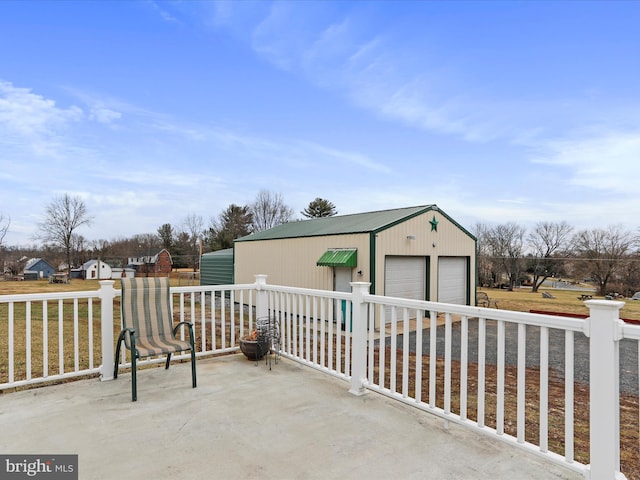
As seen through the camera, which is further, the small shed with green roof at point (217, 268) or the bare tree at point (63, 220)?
the bare tree at point (63, 220)

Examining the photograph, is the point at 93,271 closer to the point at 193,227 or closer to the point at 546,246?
the point at 193,227

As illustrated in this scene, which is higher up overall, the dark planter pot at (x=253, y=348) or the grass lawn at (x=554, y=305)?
the dark planter pot at (x=253, y=348)

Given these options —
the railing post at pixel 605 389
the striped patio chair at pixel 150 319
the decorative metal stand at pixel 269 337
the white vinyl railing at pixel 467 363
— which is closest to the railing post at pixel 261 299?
the white vinyl railing at pixel 467 363

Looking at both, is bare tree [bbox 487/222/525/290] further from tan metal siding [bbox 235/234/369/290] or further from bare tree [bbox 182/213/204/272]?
bare tree [bbox 182/213/204/272]

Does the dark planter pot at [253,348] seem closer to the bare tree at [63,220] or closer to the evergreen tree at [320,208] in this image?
the evergreen tree at [320,208]

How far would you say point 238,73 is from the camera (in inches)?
324

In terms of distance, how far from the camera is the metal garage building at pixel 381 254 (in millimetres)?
8594

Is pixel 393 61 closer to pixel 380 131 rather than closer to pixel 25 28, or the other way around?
pixel 380 131

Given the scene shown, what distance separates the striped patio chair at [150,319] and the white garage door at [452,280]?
8.37 metres

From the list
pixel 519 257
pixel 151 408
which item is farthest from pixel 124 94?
pixel 519 257

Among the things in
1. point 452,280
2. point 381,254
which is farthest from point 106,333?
point 452,280

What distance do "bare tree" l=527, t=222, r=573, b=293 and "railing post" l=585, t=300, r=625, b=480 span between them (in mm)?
25149

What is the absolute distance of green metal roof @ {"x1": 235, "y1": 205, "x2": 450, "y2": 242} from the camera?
352 inches

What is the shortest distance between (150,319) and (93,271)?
33055 mm
